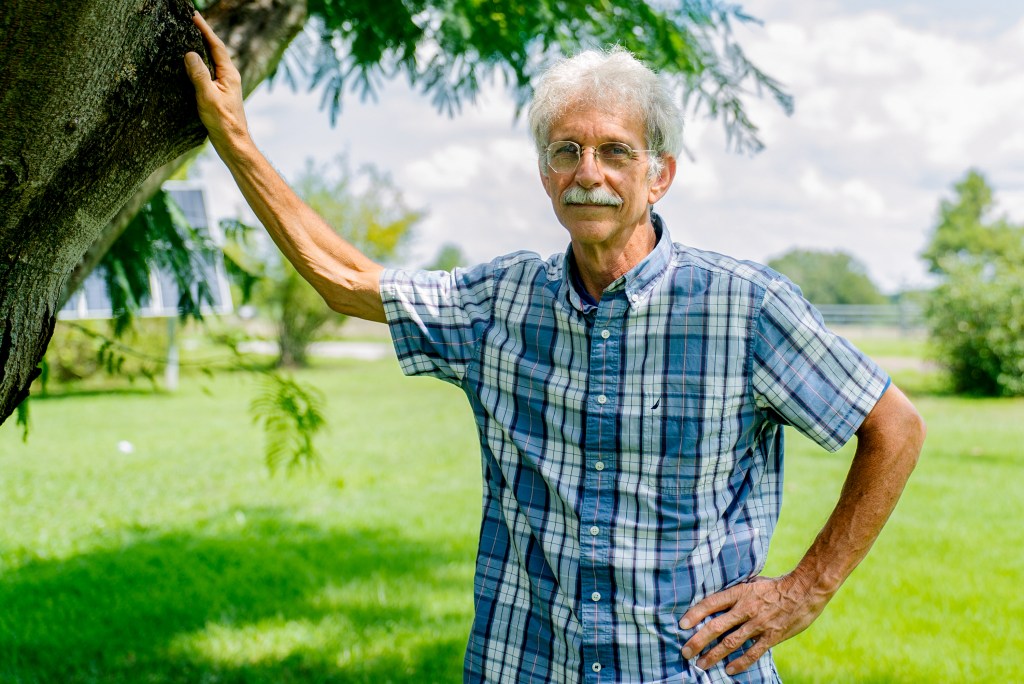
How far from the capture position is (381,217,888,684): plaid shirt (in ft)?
6.82

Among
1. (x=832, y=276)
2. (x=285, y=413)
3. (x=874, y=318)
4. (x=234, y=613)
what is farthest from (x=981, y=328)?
(x=832, y=276)

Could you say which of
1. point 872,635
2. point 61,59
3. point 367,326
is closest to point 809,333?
point 61,59

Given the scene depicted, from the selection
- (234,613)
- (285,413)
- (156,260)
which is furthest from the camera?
(234,613)

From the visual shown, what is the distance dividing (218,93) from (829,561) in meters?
1.71

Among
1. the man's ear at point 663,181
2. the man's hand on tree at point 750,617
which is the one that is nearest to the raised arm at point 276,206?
the man's ear at point 663,181

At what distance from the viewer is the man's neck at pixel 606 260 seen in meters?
2.24

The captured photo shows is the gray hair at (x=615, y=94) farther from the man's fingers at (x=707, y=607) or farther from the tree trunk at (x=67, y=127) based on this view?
the man's fingers at (x=707, y=607)

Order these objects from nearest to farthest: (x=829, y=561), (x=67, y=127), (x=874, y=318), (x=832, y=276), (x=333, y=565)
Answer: (x=67, y=127), (x=829, y=561), (x=333, y=565), (x=874, y=318), (x=832, y=276)

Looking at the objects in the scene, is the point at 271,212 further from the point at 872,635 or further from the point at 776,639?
the point at 872,635

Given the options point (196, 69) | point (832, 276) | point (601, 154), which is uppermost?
point (832, 276)

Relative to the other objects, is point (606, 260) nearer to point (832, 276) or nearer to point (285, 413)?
point (285, 413)

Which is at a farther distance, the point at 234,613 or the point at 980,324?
the point at 980,324

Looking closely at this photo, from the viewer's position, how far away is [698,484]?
2123 mm

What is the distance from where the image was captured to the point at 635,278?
7.06 ft
